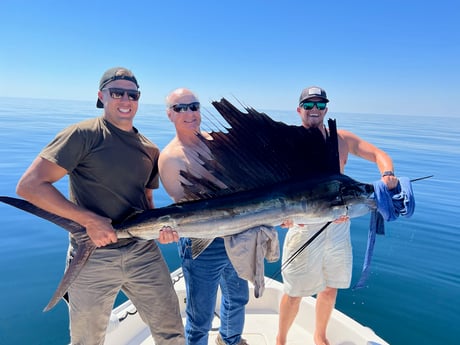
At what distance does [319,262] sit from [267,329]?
89 cm

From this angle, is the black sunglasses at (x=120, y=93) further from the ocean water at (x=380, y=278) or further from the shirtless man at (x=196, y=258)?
the ocean water at (x=380, y=278)

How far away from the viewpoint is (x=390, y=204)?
4.81ft

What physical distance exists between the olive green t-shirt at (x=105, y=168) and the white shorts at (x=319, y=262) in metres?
1.06

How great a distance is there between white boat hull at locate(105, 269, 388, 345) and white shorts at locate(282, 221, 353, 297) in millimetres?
450

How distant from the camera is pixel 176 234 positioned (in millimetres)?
1563

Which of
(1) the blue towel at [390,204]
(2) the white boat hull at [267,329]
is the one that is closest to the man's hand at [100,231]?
(2) the white boat hull at [267,329]

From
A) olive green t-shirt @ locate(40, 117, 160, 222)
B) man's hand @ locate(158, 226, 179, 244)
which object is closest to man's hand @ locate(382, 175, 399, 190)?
man's hand @ locate(158, 226, 179, 244)

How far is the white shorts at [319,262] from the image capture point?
6.87 feet

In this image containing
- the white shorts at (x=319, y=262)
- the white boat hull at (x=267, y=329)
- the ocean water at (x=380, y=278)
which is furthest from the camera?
the ocean water at (x=380, y=278)

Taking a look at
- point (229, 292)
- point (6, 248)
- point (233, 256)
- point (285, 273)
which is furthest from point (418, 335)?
point (6, 248)

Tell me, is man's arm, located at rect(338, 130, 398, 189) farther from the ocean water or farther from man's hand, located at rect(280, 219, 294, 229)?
the ocean water

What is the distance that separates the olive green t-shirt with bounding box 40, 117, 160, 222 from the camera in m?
1.59

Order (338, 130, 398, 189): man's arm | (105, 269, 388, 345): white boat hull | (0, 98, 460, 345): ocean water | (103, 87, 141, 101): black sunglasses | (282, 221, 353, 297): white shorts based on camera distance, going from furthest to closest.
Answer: (0, 98, 460, 345): ocean water
(105, 269, 388, 345): white boat hull
(282, 221, 353, 297): white shorts
(338, 130, 398, 189): man's arm
(103, 87, 141, 101): black sunglasses

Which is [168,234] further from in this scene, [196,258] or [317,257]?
[317,257]
